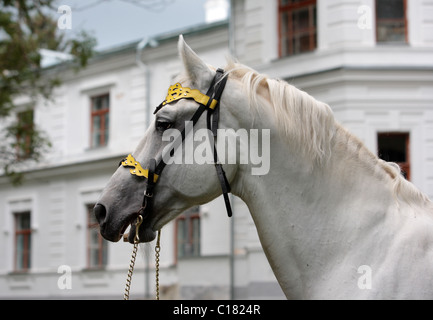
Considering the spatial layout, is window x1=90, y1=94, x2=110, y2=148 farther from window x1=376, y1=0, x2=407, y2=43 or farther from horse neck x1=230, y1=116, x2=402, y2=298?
horse neck x1=230, y1=116, x2=402, y2=298

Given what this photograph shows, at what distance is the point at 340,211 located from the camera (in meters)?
2.69

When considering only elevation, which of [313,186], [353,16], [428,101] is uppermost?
[353,16]

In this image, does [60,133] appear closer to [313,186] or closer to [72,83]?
[72,83]

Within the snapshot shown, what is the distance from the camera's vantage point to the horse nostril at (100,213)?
2.84 metres

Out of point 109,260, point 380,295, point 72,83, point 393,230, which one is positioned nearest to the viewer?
point 380,295

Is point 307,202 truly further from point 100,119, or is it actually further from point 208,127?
point 100,119

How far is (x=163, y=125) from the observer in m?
2.88

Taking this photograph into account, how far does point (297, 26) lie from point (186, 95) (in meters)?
11.8

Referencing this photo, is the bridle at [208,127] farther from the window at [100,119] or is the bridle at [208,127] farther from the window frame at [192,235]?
the window at [100,119]

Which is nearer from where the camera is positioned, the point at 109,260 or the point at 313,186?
the point at 313,186

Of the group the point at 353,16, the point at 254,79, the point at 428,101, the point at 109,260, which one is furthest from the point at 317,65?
the point at 254,79

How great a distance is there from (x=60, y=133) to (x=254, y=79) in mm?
19177

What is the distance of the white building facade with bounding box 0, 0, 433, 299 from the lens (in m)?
13.0
